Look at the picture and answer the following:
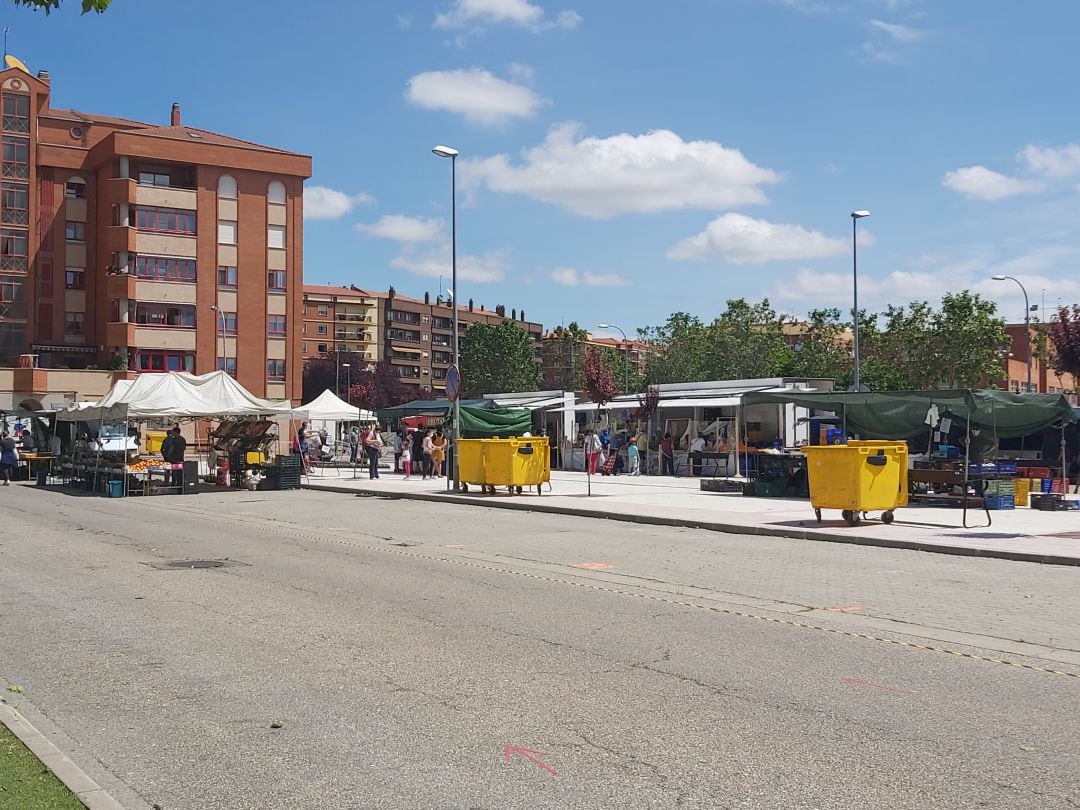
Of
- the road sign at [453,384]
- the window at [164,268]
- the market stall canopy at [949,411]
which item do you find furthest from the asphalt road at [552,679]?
the window at [164,268]

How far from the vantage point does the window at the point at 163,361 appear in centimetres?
6669

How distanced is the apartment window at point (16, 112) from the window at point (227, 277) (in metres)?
14.8

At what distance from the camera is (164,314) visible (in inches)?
2662

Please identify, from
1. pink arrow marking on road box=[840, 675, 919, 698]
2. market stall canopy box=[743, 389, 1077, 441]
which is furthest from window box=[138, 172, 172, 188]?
pink arrow marking on road box=[840, 675, 919, 698]

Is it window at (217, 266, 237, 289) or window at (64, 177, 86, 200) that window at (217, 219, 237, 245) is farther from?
window at (64, 177, 86, 200)

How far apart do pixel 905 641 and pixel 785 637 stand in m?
0.90

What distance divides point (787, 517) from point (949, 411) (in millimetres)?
6616

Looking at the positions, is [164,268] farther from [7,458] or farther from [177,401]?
Answer: [177,401]

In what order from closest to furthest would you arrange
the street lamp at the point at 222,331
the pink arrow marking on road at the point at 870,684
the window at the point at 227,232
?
the pink arrow marking on road at the point at 870,684, the street lamp at the point at 222,331, the window at the point at 227,232

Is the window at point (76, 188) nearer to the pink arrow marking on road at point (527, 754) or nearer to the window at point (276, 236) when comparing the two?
the window at point (276, 236)

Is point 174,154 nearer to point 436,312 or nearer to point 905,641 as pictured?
point 905,641

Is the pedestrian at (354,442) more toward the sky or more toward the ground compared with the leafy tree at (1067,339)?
more toward the ground

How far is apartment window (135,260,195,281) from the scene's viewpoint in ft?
219

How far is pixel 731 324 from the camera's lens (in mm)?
78625
